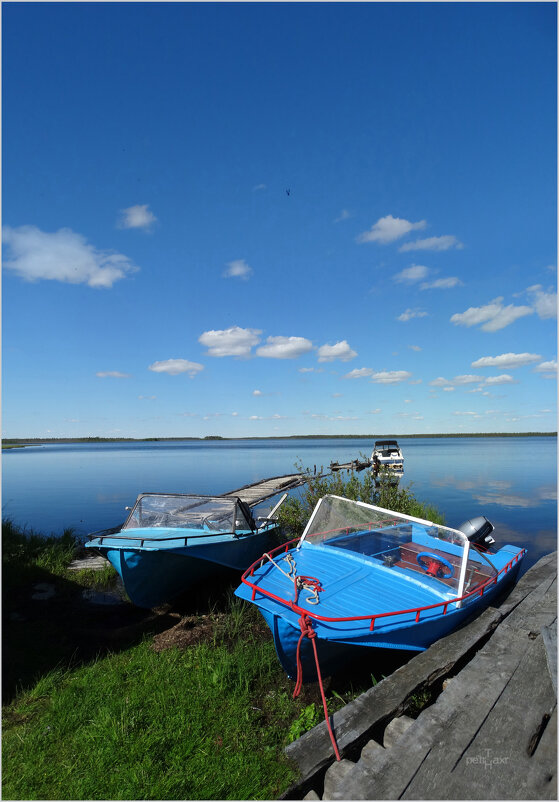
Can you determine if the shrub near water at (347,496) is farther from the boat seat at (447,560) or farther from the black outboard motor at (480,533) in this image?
the boat seat at (447,560)

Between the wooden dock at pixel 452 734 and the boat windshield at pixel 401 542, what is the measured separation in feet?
3.08

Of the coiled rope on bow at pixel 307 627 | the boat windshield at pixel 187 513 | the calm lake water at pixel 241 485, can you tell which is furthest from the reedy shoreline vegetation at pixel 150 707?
the calm lake water at pixel 241 485

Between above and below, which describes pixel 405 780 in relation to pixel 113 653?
above

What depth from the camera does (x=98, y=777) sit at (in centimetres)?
377

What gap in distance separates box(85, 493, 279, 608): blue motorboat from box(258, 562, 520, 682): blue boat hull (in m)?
2.86

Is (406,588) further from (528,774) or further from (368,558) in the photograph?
(528,774)

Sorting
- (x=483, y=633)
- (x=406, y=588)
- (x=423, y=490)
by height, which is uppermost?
(x=406, y=588)

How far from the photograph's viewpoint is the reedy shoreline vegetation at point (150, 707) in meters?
3.74

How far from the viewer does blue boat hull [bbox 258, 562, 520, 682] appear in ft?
16.0

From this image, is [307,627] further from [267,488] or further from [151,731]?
[267,488]

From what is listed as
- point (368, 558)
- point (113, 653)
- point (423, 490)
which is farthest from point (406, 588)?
point (423, 490)

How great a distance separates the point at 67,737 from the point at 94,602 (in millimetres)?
4650

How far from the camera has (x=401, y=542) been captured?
697 cm

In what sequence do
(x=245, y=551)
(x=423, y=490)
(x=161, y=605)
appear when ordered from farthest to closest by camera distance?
(x=423, y=490) → (x=245, y=551) → (x=161, y=605)
